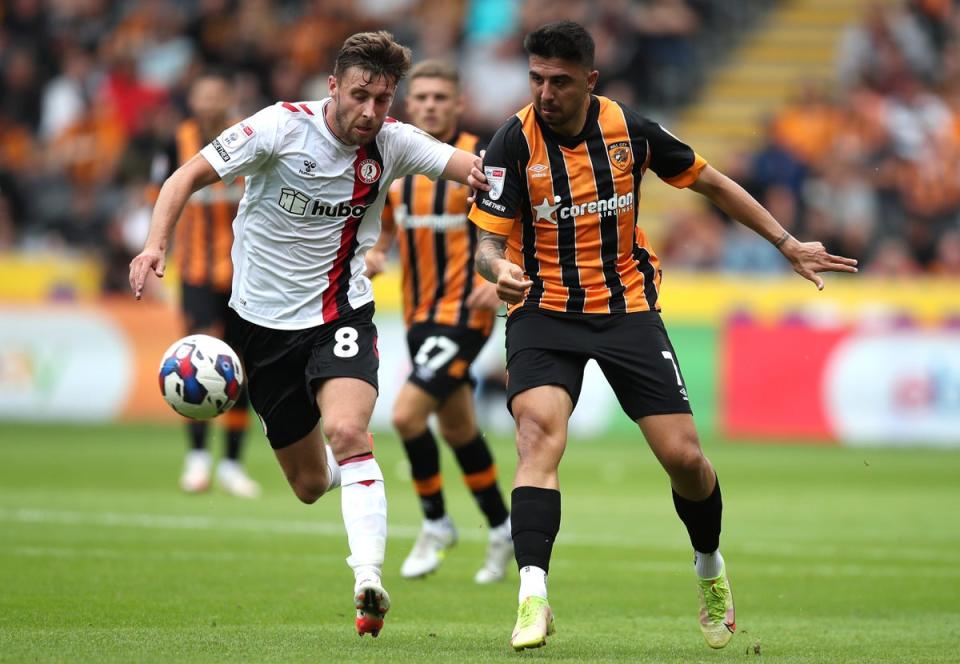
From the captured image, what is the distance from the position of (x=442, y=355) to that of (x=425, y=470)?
0.68 metres

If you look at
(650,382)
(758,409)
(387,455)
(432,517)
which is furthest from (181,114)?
(650,382)

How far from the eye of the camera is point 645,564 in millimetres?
9711

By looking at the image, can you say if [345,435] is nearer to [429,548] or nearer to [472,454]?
[429,548]

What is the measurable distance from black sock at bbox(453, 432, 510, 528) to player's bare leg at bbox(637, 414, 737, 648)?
250cm

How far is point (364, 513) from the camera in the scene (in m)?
6.86

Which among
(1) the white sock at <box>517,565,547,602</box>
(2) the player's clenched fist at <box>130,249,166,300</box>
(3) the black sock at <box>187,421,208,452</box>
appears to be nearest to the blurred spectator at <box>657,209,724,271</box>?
(3) the black sock at <box>187,421,208,452</box>

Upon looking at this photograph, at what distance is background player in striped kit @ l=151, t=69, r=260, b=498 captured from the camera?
12.6 m

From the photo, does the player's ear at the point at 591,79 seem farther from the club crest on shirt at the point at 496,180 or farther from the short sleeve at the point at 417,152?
the short sleeve at the point at 417,152

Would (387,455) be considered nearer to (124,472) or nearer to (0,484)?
(124,472)

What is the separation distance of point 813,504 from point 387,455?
4998 mm

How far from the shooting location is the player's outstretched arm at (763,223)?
7145mm

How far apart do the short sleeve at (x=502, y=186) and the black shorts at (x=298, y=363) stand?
2.61 feet

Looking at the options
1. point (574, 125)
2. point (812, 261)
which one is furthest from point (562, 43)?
point (812, 261)


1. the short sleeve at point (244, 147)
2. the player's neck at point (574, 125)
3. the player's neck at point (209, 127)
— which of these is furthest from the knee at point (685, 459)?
the player's neck at point (209, 127)
